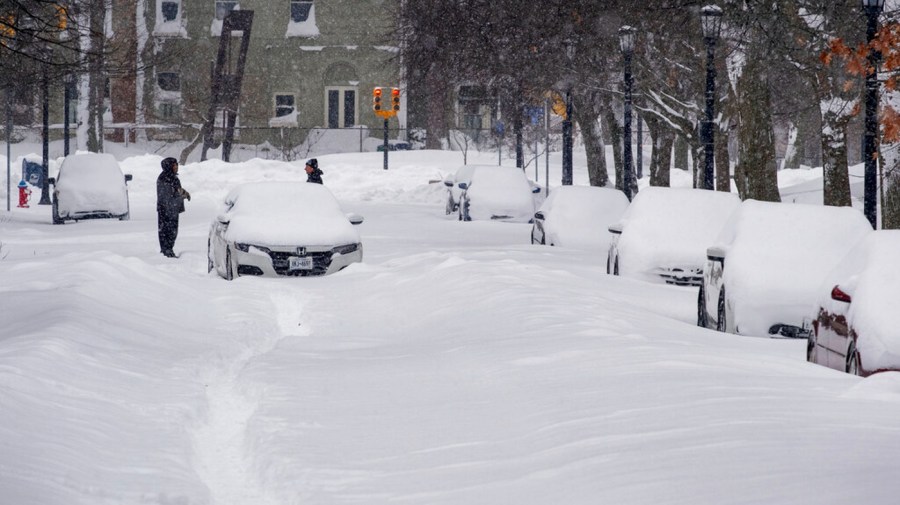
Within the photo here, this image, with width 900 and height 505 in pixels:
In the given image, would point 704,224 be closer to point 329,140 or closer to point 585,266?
point 585,266

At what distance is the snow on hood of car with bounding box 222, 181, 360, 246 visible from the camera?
18.5m

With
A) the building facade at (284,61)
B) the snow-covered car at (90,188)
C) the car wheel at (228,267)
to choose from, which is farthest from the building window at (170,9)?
the car wheel at (228,267)

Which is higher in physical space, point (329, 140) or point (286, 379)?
point (329, 140)

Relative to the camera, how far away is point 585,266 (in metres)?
20.5

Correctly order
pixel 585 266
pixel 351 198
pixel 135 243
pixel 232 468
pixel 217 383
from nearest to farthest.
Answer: pixel 232 468
pixel 217 383
pixel 585 266
pixel 135 243
pixel 351 198

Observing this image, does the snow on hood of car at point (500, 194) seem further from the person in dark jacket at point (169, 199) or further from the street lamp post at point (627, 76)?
the person in dark jacket at point (169, 199)

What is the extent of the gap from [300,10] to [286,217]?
56043 millimetres

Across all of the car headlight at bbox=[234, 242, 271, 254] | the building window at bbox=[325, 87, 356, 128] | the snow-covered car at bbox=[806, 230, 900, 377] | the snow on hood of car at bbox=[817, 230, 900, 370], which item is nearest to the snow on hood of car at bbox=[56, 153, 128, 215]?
the car headlight at bbox=[234, 242, 271, 254]

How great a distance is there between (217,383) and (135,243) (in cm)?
1647

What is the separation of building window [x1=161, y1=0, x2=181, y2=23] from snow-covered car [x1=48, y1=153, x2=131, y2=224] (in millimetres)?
39062

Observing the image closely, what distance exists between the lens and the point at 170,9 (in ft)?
238

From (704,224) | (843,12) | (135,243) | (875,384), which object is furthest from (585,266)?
(875,384)

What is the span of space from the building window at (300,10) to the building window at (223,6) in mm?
3085

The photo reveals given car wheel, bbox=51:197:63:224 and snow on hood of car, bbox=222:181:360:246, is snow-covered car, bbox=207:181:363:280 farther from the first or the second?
car wheel, bbox=51:197:63:224
